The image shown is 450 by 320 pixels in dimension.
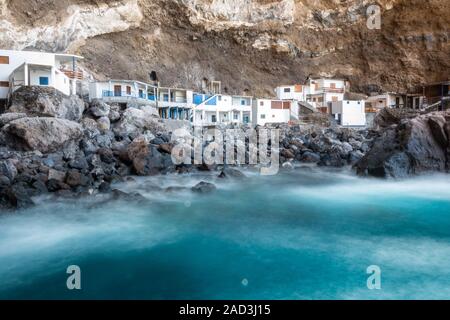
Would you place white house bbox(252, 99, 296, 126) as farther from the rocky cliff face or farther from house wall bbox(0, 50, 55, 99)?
house wall bbox(0, 50, 55, 99)

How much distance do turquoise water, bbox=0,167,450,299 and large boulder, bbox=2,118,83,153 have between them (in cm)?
586

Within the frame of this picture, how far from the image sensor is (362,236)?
9219 mm

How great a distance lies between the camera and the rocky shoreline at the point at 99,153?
1316 cm

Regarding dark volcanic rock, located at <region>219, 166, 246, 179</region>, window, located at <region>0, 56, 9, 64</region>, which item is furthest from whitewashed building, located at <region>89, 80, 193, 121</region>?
dark volcanic rock, located at <region>219, 166, 246, 179</region>

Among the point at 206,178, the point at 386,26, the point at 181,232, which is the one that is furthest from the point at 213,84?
the point at 181,232

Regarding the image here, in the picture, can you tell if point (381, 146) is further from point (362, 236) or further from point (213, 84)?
point (213, 84)

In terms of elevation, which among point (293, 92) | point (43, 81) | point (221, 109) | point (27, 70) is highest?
point (293, 92)

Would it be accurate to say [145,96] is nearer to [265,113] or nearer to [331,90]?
[265,113]

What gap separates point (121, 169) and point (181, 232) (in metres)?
7.70

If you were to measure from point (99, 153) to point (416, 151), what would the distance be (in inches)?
563

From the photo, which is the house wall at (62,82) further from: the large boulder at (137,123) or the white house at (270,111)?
the white house at (270,111)

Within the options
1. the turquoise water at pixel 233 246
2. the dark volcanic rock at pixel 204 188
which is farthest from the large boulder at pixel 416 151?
the dark volcanic rock at pixel 204 188

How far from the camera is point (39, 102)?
21.1m

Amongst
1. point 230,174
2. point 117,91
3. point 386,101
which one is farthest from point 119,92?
point 386,101
